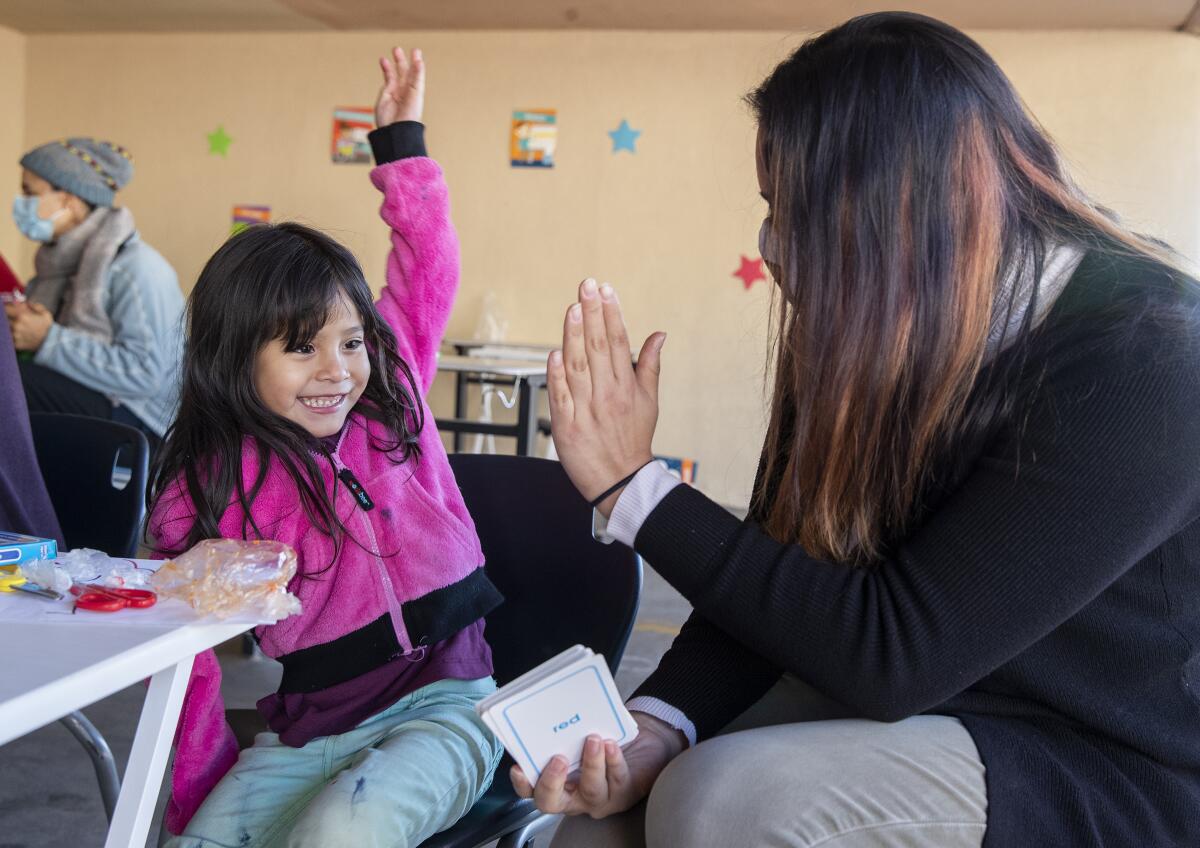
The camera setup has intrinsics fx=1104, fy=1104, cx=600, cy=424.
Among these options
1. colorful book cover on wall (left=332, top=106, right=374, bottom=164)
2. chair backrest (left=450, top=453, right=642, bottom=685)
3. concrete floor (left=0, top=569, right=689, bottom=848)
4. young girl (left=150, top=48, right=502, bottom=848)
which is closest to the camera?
young girl (left=150, top=48, right=502, bottom=848)

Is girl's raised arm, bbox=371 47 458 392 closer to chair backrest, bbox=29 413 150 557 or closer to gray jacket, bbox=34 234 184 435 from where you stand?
chair backrest, bbox=29 413 150 557

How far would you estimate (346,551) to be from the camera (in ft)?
4.38

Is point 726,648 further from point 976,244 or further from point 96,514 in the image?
point 96,514

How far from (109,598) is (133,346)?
2.52m

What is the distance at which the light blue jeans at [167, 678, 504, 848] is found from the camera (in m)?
1.02

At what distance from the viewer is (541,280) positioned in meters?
6.12

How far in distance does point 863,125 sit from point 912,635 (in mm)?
409

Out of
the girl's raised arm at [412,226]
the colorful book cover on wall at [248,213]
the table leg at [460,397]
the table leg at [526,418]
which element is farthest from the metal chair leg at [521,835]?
the colorful book cover on wall at [248,213]

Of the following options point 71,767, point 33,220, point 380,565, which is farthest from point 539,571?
point 33,220

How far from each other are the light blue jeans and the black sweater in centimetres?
37

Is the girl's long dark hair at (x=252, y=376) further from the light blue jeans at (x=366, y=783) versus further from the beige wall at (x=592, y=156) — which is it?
the beige wall at (x=592, y=156)

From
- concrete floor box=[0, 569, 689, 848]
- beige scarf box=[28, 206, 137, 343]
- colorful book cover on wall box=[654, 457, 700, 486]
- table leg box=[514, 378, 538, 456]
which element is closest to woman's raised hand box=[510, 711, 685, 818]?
concrete floor box=[0, 569, 689, 848]

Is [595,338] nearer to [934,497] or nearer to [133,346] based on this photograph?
[934,497]

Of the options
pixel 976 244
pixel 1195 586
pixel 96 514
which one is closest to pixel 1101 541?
pixel 1195 586
